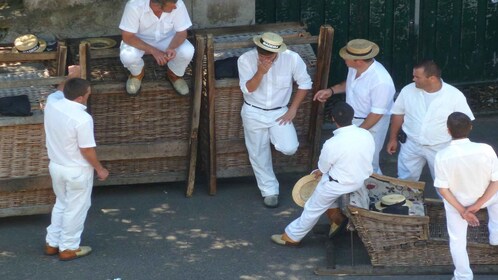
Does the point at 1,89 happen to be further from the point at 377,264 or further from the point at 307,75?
the point at 377,264

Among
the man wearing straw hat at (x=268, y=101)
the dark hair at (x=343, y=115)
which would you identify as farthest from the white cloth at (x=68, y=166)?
the dark hair at (x=343, y=115)

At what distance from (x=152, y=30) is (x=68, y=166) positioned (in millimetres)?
1828

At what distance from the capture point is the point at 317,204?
8961 mm

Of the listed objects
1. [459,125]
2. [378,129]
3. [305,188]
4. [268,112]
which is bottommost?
[305,188]

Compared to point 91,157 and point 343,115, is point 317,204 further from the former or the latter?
point 91,157

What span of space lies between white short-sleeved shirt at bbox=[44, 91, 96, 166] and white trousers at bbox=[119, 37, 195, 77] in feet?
3.71

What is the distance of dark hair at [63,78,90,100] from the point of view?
A: 8.65 metres

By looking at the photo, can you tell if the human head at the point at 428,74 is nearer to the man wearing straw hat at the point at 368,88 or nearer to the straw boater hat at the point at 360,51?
the man wearing straw hat at the point at 368,88

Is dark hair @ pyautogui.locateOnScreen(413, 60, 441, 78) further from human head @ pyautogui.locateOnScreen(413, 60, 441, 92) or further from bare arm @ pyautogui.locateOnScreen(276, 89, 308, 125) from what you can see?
bare arm @ pyautogui.locateOnScreen(276, 89, 308, 125)

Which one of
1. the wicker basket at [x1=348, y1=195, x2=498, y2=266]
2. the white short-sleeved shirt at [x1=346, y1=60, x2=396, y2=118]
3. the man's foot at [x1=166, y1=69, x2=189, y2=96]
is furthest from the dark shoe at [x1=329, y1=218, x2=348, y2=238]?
the man's foot at [x1=166, y1=69, x2=189, y2=96]

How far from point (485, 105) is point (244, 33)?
343 centimetres

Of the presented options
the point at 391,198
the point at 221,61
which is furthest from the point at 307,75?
the point at 391,198

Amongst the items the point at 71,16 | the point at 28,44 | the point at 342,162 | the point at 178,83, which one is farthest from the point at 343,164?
the point at 71,16

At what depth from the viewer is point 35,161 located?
9469 millimetres
